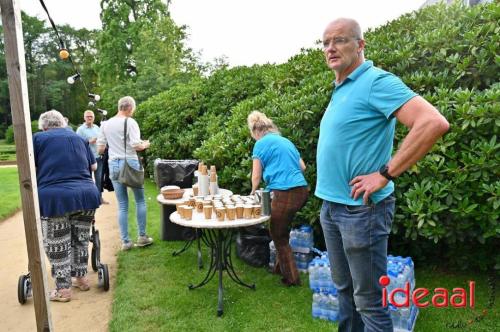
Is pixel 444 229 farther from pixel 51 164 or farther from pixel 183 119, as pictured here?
pixel 183 119

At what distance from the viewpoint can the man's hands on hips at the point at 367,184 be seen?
198 cm

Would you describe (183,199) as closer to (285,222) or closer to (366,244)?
(285,222)

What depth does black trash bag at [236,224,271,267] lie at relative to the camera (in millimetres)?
4781

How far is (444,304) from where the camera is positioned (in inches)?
138

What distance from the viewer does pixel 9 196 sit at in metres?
10.3

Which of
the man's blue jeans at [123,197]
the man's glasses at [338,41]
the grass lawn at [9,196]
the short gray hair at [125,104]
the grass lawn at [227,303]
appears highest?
the man's glasses at [338,41]

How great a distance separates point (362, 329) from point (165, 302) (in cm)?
213

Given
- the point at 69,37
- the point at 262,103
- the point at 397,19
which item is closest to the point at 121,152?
the point at 262,103

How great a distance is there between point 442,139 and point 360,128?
1.85 m

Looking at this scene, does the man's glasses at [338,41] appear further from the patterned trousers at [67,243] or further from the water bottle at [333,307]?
the patterned trousers at [67,243]

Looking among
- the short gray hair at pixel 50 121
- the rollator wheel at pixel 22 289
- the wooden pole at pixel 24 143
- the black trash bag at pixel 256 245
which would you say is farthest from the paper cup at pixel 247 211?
the rollator wheel at pixel 22 289

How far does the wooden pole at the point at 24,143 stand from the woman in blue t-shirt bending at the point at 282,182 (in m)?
2.16

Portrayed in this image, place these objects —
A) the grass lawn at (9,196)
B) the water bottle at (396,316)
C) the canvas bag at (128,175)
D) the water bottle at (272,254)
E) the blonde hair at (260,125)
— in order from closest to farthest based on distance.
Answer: the water bottle at (396,316), the blonde hair at (260,125), the water bottle at (272,254), the canvas bag at (128,175), the grass lawn at (9,196)

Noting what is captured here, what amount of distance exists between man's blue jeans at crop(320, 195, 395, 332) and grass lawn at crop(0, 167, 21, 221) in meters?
8.07
